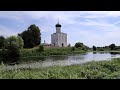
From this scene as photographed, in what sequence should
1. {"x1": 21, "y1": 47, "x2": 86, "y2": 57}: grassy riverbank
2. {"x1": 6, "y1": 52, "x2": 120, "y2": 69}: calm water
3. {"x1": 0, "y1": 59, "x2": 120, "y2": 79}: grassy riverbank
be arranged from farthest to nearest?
{"x1": 21, "y1": 47, "x2": 86, "y2": 57}: grassy riverbank
{"x1": 6, "y1": 52, "x2": 120, "y2": 69}: calm water
{"x1": 0, "y1": 59, "x2": 120, "y2": 79}: grassy riverbank

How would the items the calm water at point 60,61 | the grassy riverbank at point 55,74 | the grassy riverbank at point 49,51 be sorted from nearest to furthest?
the grassy riverbank at point 55,74 < the calm water at point 60,61 < the grassy riverbank at point 49,51

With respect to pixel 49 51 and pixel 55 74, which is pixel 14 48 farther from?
pixel 55 74

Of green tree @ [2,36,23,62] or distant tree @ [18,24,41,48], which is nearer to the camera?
green tree @ [2,36,23,62]

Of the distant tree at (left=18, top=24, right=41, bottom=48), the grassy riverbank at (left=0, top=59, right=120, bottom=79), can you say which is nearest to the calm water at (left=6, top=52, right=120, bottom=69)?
the grassy riverbank at (left=0, top=59, right=120, bottom=79)

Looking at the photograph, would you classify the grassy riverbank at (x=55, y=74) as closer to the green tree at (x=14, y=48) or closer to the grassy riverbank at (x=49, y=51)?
the green tree at (x=14, y=48)

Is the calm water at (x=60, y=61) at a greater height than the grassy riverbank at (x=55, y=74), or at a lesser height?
greater

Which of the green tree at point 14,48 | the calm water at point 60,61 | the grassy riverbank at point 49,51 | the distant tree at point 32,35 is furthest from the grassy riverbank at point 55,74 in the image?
the grassy riverbank at point 49,51

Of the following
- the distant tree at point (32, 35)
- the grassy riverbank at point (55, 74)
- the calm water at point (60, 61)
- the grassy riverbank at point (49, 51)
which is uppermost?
the distant tree at point (32, 35)

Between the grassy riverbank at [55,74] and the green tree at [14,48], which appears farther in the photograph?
the green tree at [14,48]

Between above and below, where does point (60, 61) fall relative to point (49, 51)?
below

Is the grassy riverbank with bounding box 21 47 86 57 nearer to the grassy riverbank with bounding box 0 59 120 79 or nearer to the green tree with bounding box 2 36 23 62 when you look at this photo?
the green tree with bounding box 2 36 23 62

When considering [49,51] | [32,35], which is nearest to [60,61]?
[32,35]
